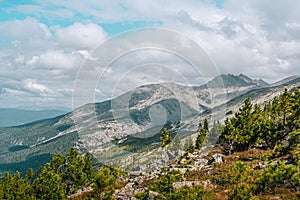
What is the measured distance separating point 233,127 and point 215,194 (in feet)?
140

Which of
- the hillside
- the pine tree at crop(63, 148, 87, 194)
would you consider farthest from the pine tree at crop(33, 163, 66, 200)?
the pine tree at crop(63, 148, 87, 194)

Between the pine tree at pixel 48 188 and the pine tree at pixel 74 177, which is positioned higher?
the pine tree at pixel 48 188

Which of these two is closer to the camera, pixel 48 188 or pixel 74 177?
pixel 48 188

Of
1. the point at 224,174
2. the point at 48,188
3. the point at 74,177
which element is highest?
the point at 224,174

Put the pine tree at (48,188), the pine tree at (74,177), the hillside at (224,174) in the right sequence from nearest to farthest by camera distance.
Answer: the hillside at (224,174) < the pine tree at (48,188) < the pine tree at (74,177)

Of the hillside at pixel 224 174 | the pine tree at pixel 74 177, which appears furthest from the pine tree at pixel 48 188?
the pine tree at pixel 74 177

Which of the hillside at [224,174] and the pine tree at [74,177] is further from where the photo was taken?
the pine tree at [74,177]

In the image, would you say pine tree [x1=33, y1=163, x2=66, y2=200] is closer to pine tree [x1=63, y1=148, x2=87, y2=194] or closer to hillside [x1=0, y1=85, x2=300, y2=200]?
hillside [x1=0, y1=85, x2=300, y2=200]

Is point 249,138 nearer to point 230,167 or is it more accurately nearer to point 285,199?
point 230,167

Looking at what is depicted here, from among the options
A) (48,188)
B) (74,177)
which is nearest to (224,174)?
(48,188)

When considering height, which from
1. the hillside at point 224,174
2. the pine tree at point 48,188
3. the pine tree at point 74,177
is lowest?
the pine tree at point 74,177

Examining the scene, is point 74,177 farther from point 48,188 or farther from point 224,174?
point 224,174

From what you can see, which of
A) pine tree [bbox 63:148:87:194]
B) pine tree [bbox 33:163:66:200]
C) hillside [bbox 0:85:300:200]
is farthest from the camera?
pine tree [bbox 63:148:87:194]

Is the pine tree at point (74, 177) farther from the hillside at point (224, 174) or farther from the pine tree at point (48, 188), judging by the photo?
the pine tree at point (48, 188)
